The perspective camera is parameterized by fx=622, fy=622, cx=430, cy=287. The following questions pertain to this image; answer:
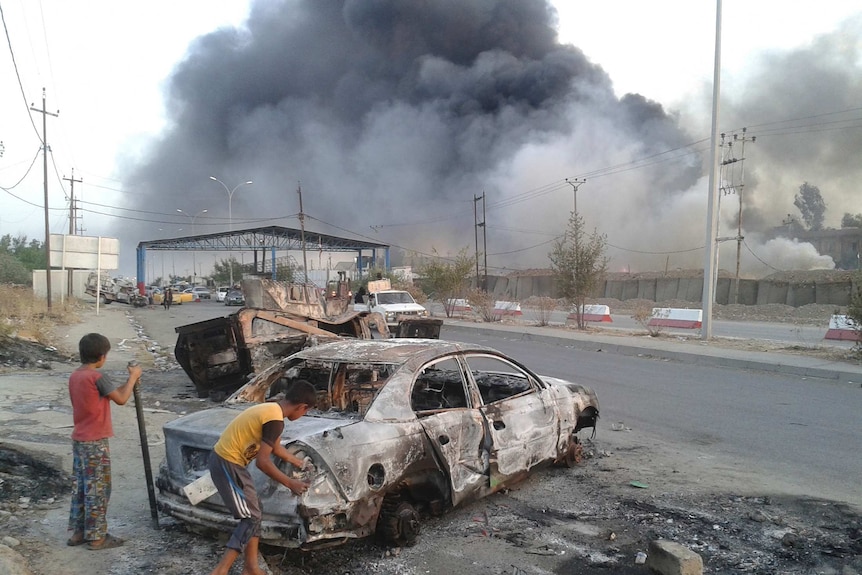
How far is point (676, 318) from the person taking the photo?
78.7 ft

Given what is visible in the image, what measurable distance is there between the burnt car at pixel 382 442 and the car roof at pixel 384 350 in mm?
16

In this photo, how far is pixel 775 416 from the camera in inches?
341

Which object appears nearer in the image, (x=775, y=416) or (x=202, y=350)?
(x=775, y=416)

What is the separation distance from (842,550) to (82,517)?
505 centimetres

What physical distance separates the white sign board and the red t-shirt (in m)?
28.8

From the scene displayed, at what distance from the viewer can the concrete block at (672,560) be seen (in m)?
3.56

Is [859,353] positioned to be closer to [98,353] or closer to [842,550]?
[842,550]

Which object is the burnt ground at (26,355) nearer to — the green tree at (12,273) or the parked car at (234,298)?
the green tree at (12,273)

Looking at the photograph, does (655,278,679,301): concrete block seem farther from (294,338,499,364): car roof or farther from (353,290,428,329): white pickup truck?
(294,338,499,364): car roof

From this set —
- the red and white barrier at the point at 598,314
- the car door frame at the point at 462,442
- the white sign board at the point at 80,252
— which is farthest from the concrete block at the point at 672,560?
the white sign board at the point at 80,252

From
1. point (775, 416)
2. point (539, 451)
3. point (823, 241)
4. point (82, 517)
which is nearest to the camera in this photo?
point (82, 517)

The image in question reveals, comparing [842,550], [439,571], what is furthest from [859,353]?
[439,571]

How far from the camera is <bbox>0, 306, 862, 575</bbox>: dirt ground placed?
13.0ft

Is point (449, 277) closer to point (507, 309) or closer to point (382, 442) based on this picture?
point (507, 309)
